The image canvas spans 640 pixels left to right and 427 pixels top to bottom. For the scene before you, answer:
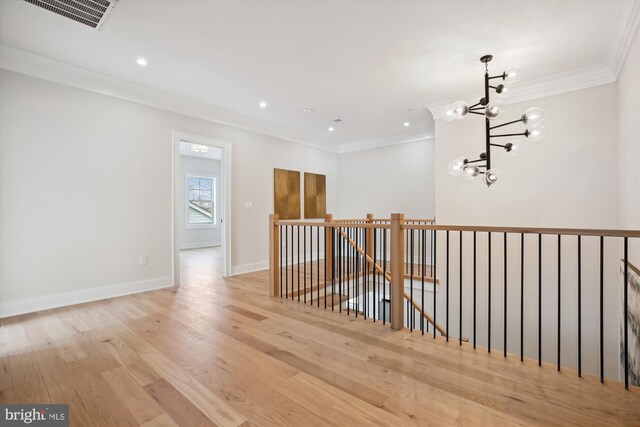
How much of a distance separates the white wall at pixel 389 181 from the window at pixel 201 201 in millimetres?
4416

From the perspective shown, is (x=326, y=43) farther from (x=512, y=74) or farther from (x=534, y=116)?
(x=534, y=116)

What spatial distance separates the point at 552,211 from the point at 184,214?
27.7 feet

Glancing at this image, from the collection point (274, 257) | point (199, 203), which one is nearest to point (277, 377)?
point (274, 257)

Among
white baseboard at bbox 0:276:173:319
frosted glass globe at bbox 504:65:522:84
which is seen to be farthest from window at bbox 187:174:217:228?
frosted glass globe at bbox 504:65:522:84

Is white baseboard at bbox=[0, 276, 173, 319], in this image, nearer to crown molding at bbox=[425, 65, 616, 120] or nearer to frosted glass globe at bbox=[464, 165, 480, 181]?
frosted glass globe at bbox=[464, 165, 480, 181]

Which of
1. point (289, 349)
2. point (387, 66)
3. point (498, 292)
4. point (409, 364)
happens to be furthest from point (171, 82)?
point (498, 292)

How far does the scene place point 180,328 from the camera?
2.72 meters

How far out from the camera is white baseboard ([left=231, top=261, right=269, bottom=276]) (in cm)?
501

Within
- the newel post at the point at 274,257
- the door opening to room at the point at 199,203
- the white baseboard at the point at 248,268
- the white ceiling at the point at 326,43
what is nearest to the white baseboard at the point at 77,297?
the white baseboard at the point at 248,268

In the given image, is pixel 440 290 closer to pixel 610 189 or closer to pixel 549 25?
pixel 610 189

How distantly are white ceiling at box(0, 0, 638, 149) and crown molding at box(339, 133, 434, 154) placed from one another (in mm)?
1801

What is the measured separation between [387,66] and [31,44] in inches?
144

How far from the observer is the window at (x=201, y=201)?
8727mm

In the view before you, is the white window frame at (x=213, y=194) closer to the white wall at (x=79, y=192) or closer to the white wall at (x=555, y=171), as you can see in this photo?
the white wall at (x=79, y=192)
